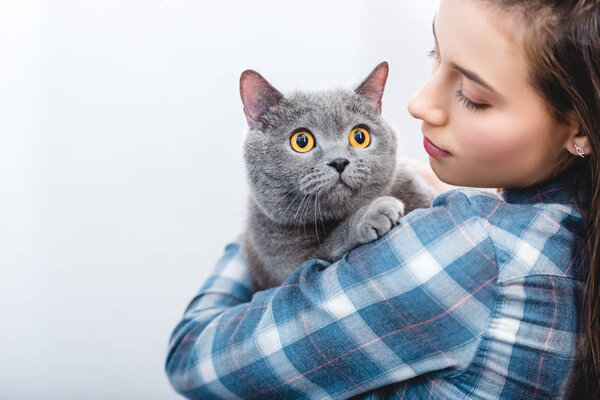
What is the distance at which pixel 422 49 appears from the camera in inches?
74.0

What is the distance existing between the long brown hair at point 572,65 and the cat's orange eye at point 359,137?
41cm

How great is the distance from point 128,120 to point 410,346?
1.46 metres

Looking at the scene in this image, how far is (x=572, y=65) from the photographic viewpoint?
2.46 feet

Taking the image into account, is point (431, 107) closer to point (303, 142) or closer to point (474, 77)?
point (474, 77)

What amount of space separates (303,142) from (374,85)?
226 millimetres

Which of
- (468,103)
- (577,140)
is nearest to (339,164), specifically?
(468,103)

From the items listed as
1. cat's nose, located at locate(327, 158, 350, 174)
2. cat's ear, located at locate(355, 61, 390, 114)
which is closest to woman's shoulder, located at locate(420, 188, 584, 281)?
cat's nose, located at locate(327, 158, 350, 174)

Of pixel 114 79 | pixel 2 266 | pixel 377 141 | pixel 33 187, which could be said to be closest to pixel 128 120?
pixel 114 79

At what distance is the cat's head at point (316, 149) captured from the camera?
1.06m

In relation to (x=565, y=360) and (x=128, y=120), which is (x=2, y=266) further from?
(x=565, y=360)

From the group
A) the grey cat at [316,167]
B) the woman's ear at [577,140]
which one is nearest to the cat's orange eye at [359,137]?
the grey cat at [316,167]

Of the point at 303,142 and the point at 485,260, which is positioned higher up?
the point at 303,142

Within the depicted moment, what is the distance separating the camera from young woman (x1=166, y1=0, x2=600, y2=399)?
754mm

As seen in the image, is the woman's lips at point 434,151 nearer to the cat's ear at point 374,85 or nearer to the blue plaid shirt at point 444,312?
the blue plaid shirt at point 444,312
